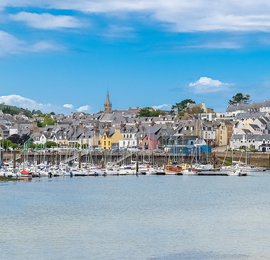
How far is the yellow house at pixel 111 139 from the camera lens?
128 metres

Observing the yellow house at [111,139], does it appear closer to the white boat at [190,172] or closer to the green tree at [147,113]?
the white boat at [190,172]

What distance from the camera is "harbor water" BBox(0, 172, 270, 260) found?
27078 mm

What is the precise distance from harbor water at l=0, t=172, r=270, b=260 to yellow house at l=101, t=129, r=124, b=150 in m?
65.9

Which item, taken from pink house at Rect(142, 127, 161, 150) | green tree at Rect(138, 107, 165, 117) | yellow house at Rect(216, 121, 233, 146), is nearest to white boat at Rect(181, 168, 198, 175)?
pink house at Rect(142, 127, 161, 150)

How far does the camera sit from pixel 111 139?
12838 cm

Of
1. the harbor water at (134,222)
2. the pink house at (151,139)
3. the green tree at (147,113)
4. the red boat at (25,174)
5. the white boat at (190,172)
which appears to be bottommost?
the harbor water at (134,222)

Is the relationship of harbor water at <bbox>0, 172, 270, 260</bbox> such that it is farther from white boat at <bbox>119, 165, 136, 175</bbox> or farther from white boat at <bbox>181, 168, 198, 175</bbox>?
white boat at <bbox>181, 168, 198, 175</bbox>

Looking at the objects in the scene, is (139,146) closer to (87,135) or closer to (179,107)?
(87,135)

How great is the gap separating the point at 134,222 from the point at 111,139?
92.7 metres

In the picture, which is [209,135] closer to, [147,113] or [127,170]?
[127,170]

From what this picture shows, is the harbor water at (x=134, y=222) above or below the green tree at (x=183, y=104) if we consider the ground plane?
below

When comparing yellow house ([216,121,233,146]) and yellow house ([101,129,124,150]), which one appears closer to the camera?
yellow house ([101,129,124,150])

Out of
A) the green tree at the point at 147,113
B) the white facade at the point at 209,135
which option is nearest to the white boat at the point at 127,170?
the white facade at the point at 209,135

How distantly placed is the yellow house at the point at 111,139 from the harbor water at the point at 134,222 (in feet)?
216
